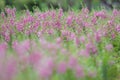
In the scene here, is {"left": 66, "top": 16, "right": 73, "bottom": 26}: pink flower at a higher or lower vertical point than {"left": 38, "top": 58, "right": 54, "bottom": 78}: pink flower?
higher

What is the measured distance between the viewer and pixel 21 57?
105 inches

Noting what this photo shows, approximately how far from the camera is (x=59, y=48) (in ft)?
10.3

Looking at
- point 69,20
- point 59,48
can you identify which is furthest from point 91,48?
point 69,20

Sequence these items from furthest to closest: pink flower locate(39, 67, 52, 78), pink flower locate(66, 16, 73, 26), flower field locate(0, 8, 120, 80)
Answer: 1. pink flower locate(66, 16, 73, 26)
2. flower field locate(0, 8, 120, 80)
3. pink flower locate(39, 67, 52, 78)

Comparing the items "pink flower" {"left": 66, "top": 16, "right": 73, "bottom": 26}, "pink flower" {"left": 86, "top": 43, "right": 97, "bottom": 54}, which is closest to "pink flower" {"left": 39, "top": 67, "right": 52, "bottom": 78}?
"pink flower" {"left": 86, "top": 43, "right": 97, "bottom": 54}

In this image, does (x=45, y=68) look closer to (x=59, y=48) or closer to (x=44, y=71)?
(x=44, y=71)

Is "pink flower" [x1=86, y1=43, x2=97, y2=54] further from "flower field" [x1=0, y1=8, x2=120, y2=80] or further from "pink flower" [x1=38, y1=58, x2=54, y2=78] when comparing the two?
"pink flower" [x1=38, y1=58, x2=54, y2=78]

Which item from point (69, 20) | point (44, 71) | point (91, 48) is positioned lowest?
point (44, 71)

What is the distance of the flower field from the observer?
2434 millimetres

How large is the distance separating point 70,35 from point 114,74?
45.1 inches

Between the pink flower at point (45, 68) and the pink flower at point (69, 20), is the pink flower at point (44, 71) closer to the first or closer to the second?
the pink flower at point (45, 68)

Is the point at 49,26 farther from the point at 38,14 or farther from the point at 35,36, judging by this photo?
the point at 38,14

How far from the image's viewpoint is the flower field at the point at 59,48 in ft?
7.98

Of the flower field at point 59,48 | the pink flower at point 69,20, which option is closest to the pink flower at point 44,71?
the flower field at point 59,48
